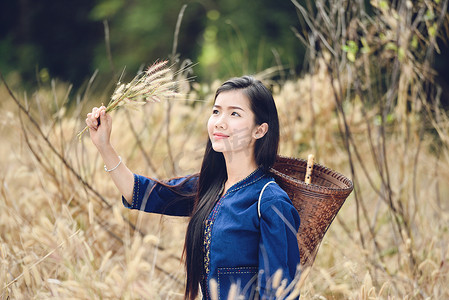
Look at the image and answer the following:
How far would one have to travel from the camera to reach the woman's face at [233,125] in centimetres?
161

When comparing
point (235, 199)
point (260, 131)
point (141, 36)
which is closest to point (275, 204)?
point (235, 199)

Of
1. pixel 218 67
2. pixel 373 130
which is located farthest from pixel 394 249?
pixel 218 67

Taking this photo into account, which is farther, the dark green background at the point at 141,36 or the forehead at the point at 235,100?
the dark green background at the point at 141,36

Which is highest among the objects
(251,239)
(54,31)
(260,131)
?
(54,31)

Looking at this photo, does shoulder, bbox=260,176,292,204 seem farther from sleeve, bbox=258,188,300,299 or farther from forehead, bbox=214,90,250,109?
forehead, bbox=214,90,250,109

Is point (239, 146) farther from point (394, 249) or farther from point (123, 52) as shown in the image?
point (123, 52)

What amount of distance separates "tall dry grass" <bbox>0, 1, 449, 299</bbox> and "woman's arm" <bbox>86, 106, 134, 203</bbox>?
110 millimetres

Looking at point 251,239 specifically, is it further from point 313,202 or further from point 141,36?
point 141,36

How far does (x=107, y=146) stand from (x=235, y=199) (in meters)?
0.45

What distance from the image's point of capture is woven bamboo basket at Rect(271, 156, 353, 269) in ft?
4.99

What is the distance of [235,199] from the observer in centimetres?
160

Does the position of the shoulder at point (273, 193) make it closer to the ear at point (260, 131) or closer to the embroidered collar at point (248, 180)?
the embroidered collar at point (248, 180)

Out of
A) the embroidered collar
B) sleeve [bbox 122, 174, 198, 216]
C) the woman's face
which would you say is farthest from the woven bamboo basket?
Result: sleeve [bbox 122, 174, 198, 216]

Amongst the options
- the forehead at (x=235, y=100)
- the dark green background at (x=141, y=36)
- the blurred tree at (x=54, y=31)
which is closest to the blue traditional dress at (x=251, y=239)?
the forehead at (x=235, y=100)
